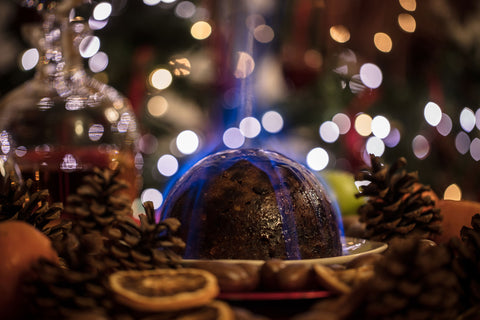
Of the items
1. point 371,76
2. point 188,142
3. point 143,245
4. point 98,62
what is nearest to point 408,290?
point 143,245

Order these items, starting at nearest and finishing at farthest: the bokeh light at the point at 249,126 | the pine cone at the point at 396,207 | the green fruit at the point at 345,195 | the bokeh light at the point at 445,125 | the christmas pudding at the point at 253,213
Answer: the christmas pudding at the point at 253,213 < the pine cone at the point at 396,207 < the green fruit at the point at 345,195 < the bokeh light at the point at 445,125 < the bokeh light at the point at 249,126

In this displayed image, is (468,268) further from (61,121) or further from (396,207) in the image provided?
(61,121)

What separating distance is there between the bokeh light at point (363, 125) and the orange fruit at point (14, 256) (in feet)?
10.6

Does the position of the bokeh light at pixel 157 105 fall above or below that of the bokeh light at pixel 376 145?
above

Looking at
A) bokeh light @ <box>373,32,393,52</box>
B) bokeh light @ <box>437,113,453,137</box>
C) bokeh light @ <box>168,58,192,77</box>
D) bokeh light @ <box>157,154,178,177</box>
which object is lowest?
bokeh light @ <box>157,154,178,177</box>

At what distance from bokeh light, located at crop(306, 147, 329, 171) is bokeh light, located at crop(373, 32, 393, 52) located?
0.93 metres

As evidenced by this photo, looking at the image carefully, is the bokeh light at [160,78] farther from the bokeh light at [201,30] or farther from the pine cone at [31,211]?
the pine cone at [31,211]

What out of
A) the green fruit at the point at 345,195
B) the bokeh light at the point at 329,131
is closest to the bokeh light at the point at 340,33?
the bokeh light at the point at 329,131

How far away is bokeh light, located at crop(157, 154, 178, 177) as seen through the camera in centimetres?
324

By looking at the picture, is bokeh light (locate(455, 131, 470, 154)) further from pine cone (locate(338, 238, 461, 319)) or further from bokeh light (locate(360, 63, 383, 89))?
pine cone (locate(338, 238, 461, 319))

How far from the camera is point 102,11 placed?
2449 millimetres

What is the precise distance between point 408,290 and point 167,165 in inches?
111

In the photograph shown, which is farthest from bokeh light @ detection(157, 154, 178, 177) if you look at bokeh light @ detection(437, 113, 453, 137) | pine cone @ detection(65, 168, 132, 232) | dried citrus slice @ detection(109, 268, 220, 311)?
dried citrus slice @ detection(109, 268, 220, 311)

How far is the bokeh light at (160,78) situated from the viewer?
109 inches
